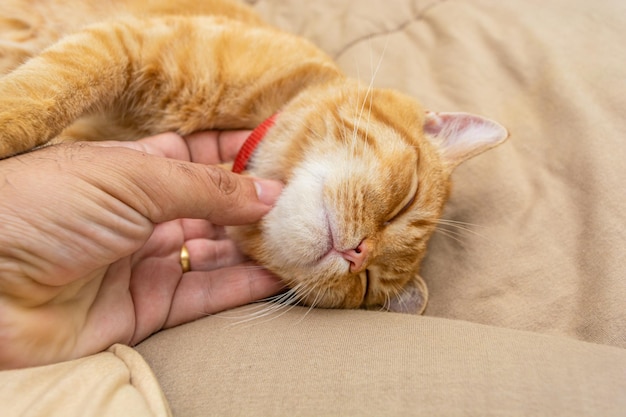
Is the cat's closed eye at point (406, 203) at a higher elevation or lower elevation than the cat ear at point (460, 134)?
lower

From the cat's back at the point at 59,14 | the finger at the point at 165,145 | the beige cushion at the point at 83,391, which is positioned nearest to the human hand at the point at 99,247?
Result: the beige cushion at the point at 83,391

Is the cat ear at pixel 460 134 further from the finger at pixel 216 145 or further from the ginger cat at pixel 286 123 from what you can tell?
the finger at pixel 216 145

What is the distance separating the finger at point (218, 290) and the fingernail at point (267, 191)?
271mm

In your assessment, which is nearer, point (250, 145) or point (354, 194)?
point (354, 194)

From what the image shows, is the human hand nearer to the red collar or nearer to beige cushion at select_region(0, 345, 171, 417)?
beige cushion at select_region(0, 345, 171, 417)

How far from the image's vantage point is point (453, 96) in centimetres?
→ 224

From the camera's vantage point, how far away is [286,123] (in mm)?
1721

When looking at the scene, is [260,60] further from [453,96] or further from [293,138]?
[453,96]

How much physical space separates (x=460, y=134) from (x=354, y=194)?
72cm

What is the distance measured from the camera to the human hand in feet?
3.57

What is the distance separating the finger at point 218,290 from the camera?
4.93ft

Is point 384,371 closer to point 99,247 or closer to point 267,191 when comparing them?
point 267,191

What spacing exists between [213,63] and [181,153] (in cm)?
39

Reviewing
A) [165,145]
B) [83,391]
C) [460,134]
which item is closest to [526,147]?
[460,134]
